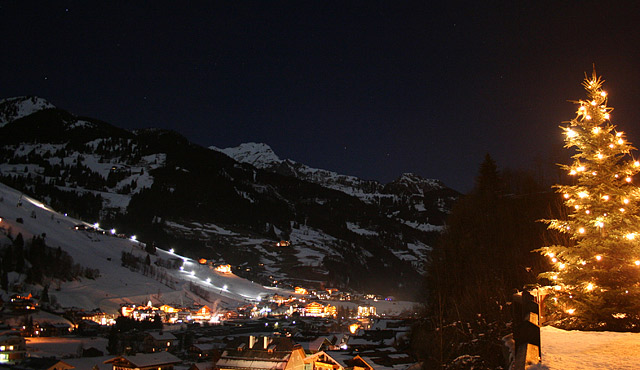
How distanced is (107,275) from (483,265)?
83433 mm

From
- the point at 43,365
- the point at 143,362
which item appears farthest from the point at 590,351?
the point at 43,365

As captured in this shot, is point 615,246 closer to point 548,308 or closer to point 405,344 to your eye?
point 548,308

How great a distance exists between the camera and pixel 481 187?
3269cm

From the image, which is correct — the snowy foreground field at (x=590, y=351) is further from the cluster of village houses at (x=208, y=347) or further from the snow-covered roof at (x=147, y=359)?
the snow-covered roof at (x=147, y=359)

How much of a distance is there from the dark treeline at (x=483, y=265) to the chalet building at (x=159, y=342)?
30.6 metres

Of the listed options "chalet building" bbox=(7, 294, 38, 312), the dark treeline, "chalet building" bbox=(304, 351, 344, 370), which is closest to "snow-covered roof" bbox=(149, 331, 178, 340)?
"chalet building" bbox=(7, 294, 38, 312)

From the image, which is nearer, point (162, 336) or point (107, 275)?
point (162, 336)

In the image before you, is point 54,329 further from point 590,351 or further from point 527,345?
point 527,345

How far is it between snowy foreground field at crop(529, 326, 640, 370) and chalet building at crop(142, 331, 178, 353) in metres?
45.6

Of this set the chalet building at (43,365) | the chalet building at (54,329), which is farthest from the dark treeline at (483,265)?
the chalet building at (54,329)

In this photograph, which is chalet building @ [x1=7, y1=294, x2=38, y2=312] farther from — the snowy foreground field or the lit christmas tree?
the snowy foreground field

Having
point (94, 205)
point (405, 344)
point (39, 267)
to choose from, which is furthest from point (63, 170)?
point (405, 344)

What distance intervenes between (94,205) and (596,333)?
18501cm

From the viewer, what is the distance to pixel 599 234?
9.45m
